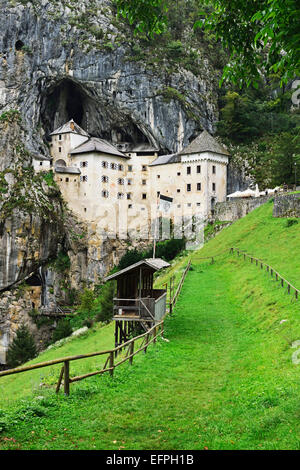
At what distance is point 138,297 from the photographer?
23219 mm

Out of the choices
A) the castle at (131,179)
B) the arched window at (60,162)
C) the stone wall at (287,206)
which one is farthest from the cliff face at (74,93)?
the stone wall at (287,206)

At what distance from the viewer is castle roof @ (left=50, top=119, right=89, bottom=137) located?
229ft

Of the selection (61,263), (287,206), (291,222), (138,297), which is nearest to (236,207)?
(287,206)

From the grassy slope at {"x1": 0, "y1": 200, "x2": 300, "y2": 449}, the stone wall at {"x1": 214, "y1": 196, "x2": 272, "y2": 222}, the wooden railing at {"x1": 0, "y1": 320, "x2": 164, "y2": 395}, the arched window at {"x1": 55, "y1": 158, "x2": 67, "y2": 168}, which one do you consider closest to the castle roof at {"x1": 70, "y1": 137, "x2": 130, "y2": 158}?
the arched window at {"x1": 55, "y1": 158, "x2": 67, "y2": 168}

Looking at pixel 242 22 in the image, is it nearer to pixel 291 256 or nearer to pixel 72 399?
pixel 72 399

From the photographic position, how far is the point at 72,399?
10680mm

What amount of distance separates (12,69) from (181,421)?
68.2 m

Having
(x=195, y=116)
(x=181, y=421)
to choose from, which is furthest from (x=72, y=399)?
(x=195, y=116)

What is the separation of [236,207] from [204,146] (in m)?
12.3

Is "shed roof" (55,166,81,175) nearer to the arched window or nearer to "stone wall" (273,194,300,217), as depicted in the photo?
the arched window

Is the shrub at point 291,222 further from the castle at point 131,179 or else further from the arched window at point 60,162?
the arched window at point 60,162

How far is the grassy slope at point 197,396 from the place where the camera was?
27.5 feet

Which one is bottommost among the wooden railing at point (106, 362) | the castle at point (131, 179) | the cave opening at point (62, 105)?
the wooden railing at point (106, 362)

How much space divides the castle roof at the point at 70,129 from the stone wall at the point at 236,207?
2554 centimetres
